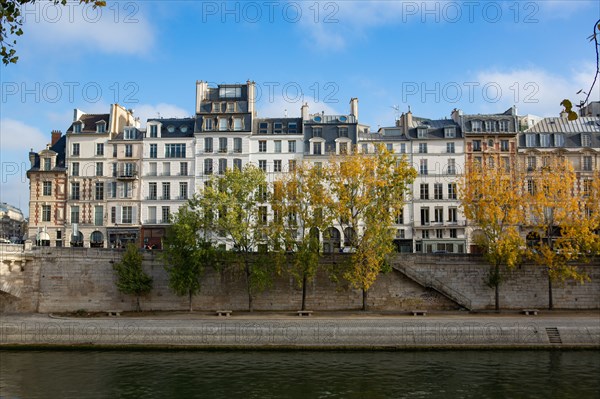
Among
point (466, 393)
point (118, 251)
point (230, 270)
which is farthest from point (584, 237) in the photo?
point (118, 251)

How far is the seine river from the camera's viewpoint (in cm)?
2356

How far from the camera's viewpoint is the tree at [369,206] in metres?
39.2

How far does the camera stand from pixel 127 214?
58531 millimetres

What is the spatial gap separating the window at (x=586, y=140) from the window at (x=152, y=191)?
43442 millimetres

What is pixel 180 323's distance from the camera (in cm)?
3509

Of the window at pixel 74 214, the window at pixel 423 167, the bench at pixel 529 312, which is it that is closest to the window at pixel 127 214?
the window at pixel 74 214

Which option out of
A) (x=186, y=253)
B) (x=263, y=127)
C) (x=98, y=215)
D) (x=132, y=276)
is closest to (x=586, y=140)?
(x=263, y=127)

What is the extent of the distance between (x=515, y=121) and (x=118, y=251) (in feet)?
134

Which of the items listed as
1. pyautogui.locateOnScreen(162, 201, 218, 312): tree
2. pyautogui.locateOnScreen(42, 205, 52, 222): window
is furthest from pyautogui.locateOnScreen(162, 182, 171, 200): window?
pyautogui.locateOnScreen(162, 201, 218, 312): tree

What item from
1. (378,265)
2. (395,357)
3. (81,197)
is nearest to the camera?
(395,357)

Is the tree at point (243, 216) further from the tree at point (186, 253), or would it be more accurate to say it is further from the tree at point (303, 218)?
the tree at point (186, 253)

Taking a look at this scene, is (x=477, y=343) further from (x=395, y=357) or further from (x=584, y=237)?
(x=584, y=237)

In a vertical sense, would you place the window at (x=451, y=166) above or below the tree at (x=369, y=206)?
above

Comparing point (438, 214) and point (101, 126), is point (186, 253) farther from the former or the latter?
point (438, 214)
